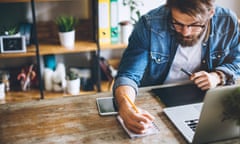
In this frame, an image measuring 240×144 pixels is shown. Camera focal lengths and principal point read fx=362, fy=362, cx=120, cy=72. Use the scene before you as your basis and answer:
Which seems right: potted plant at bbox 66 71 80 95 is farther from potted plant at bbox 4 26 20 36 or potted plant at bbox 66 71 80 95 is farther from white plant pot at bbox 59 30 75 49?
potted plant at bbox 4 26 20 36

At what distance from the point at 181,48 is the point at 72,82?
1177mm

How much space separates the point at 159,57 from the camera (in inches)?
69.4

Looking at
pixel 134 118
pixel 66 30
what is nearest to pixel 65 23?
pixel 66 30

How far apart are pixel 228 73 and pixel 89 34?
56.8 inches

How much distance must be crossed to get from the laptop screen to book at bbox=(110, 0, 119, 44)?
3.93 feet

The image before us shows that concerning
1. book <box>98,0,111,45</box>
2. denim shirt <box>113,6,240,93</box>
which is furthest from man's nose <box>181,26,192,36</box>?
book <box>98,0,111,45</box>

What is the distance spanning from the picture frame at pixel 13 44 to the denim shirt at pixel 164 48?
1.12 metres

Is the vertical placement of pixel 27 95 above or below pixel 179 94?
below

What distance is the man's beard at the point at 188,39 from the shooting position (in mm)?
1669

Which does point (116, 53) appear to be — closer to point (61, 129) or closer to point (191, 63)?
point (191, 63)

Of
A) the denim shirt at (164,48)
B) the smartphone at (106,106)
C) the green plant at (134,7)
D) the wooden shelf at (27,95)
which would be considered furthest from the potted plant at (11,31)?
the smartphone at (106,106)

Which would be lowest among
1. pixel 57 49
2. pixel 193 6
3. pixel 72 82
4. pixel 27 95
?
pixel 27 95

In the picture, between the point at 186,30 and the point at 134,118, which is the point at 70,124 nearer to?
the point at 134,118

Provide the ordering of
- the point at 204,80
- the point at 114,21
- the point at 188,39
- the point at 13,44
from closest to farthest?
the point at 204,80
the point at 188,39
the point at 13,44
the point at 114,21
